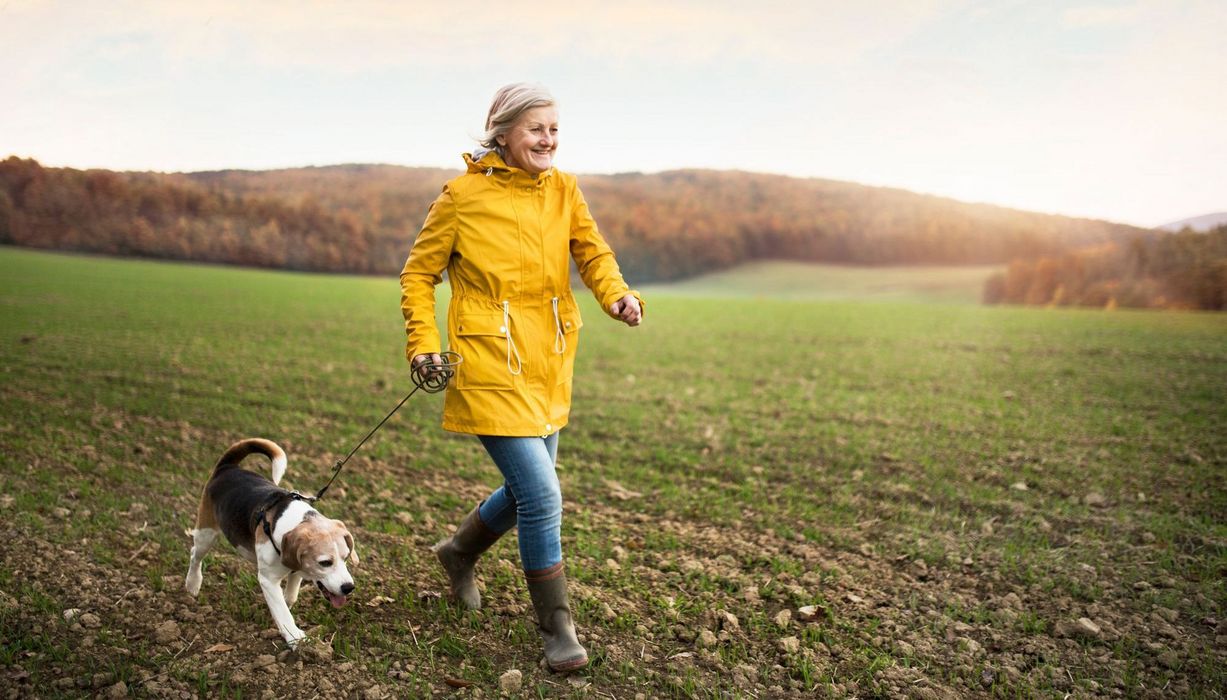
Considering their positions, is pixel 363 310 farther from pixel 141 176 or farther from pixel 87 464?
pixel 87 464

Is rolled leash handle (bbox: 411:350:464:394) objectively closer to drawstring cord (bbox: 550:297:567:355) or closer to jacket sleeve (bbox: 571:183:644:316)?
drawstring cord (bbox: 550:297:567:355)

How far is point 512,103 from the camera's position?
3.18 meters

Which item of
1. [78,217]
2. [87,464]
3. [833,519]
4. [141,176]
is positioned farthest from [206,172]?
[833,519]

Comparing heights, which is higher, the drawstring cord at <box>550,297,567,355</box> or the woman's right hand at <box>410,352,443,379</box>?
the drawstring cord at <box>550,297,567,355</box>

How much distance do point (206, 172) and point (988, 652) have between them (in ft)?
100

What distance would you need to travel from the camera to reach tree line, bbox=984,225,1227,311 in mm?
24578

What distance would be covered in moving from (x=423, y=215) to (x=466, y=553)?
34.4 metres

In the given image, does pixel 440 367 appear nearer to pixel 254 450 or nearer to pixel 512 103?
pixel 512 103

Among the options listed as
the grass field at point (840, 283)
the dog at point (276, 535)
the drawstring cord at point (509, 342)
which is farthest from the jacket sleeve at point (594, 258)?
the grass field at point (840, 283)

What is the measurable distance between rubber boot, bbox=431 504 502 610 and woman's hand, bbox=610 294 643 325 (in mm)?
1196

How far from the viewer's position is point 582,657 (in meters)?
3.34

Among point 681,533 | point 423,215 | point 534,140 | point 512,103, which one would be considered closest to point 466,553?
point 681,533

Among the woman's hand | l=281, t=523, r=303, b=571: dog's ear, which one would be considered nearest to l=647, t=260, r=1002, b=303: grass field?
the woman's hand

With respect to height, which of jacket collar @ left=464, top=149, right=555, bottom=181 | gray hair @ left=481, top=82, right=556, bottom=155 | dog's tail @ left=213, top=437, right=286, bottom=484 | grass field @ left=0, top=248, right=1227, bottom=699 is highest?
gray hair @ left=481, top=82, right=556, bottom=155
